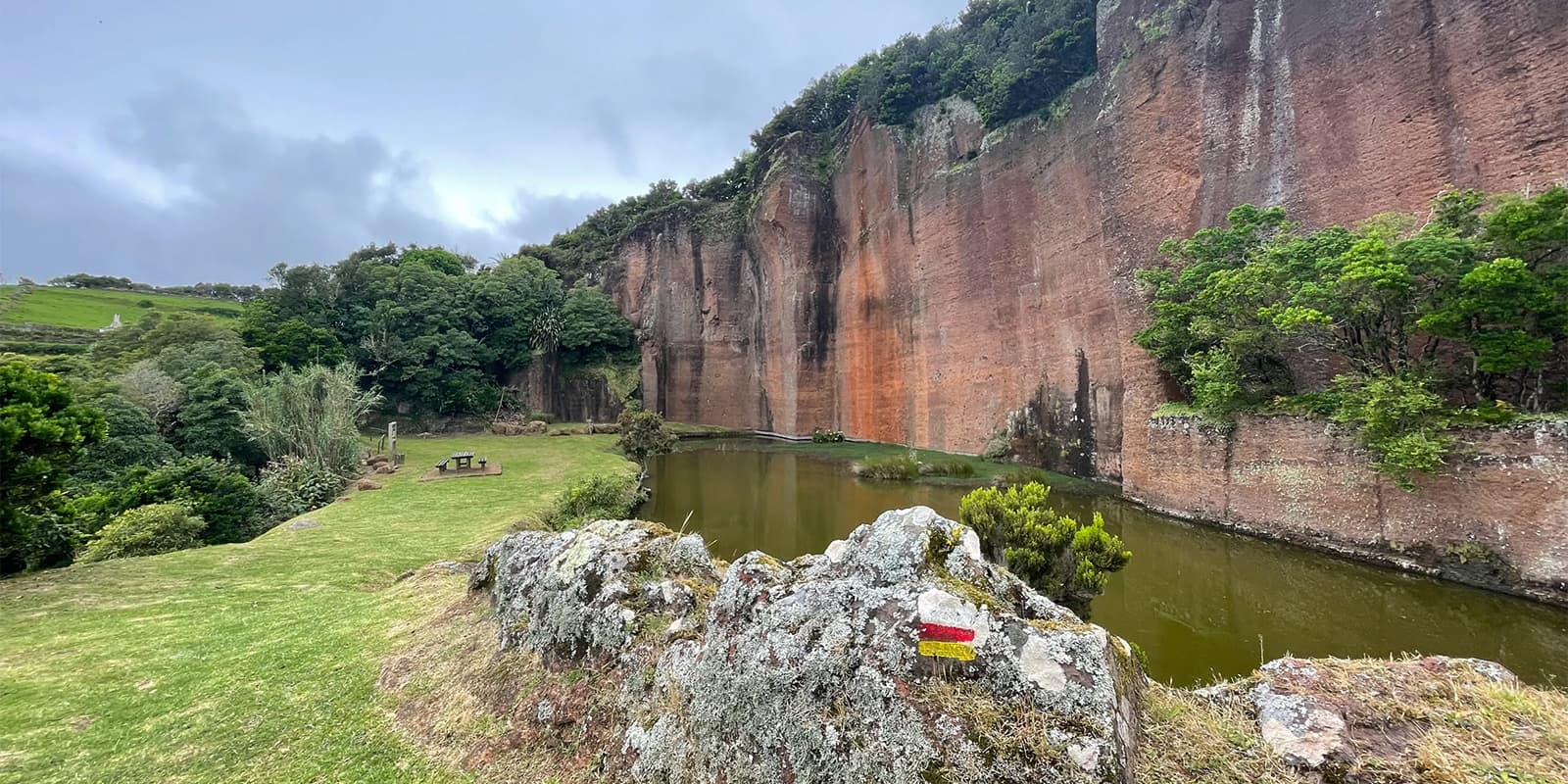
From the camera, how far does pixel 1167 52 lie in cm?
1527

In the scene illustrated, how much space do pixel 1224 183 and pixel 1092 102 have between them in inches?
233

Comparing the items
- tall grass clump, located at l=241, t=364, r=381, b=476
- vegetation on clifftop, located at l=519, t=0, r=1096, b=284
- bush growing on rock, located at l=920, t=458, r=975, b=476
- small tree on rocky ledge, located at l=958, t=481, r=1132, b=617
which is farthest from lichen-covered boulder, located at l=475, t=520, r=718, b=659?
vegetation on clifftop, located at l=519, t=0, r=1096, b=284

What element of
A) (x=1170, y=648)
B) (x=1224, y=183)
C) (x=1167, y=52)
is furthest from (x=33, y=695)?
(x=1167, y=52)

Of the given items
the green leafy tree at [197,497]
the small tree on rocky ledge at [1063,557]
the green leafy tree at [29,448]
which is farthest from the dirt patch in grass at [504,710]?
the green leafy tree at [197,497]

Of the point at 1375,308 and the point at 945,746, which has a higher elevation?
the point at 1375,308

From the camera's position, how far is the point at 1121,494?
15375 millimetres

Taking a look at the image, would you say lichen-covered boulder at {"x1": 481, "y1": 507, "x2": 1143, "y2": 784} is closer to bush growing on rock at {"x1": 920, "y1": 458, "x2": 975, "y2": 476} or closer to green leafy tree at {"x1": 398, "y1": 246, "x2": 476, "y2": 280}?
bush growing on rock at {"x1": 920, "y1": 458, "x2": 975, "y2": 476}

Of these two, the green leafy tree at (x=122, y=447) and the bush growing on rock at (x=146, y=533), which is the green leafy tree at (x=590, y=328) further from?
the bush growing on rock at (x=146, y=533)

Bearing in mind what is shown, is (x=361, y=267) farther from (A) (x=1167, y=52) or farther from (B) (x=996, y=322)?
(A) (x=1167, y=52)

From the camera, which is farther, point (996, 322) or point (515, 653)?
point (996, 322)

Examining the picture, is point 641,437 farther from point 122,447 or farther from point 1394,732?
point 1394,732

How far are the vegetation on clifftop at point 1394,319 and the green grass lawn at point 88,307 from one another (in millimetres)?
48413

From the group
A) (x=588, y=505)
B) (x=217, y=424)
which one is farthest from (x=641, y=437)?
(x=217, y=424)

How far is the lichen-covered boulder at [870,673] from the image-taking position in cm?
217
